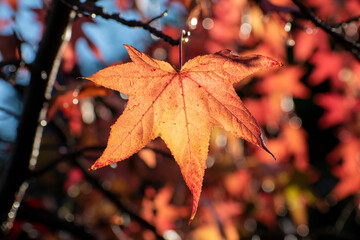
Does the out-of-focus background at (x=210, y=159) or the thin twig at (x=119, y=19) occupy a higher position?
the thin twig at (x=119, y=19)

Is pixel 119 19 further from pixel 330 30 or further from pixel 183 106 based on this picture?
pixel 330 30

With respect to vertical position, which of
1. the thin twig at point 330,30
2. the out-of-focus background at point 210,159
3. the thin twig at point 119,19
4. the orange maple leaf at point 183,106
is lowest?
the out-of-focus background at point 210,159

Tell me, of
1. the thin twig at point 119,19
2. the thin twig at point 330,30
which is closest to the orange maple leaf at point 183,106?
the thin twig at point 119,19

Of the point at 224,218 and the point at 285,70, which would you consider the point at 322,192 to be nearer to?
the point at 285,70

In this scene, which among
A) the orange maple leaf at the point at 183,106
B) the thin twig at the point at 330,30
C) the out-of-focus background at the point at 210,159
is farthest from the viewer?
the out-of-focus background at the point at 210,159

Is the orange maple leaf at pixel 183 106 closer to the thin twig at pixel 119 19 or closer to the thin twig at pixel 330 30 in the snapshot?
the thin twig at pixel 119 19

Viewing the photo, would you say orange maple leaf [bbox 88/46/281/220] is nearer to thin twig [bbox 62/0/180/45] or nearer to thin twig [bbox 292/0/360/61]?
thin twig [bbox 62/0/180/45]

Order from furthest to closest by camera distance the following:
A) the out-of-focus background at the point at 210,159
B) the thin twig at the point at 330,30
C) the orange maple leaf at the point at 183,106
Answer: the out-of-focus background at the point at 210,159 < the thin twig at the point at 330,30 < the orange maple leaf at the point at 183,106

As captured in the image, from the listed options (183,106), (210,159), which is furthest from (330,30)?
(210,159)

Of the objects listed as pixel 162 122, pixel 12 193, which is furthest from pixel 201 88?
pixel 12 193
